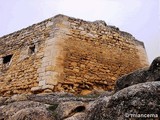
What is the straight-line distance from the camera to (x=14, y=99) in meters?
6.92

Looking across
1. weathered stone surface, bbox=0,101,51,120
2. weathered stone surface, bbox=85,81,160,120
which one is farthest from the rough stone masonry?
weathered stone surface, bbox=85,81,160,120

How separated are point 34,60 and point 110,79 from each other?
2821 mm

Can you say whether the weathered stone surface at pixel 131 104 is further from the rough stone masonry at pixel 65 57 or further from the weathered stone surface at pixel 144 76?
the rough stone masonry at pixel 65 57

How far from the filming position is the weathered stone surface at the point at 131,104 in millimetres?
3186


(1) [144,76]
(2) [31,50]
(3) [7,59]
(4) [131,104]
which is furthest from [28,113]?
(3) [7,59]

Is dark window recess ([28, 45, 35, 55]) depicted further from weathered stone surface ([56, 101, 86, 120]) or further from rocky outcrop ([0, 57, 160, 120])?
weathered stone surface ([56, 101, 86, 120])

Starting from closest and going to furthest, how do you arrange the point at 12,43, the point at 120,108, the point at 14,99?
the point at 120,108 → the point at 14,99 → the point at 12,43

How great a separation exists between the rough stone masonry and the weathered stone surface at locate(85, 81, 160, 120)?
185 inches

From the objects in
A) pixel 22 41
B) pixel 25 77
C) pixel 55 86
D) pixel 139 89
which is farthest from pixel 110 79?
pixel 139 89

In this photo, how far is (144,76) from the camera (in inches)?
197

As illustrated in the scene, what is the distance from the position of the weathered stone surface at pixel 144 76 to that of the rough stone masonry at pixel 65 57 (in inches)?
130

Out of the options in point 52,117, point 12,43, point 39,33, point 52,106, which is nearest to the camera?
point 52,117

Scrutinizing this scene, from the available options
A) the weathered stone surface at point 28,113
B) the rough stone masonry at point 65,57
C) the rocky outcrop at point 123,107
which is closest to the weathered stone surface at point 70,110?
the rocky outcrop at point 123,107

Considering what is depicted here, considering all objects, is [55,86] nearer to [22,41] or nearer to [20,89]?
[20,89]
